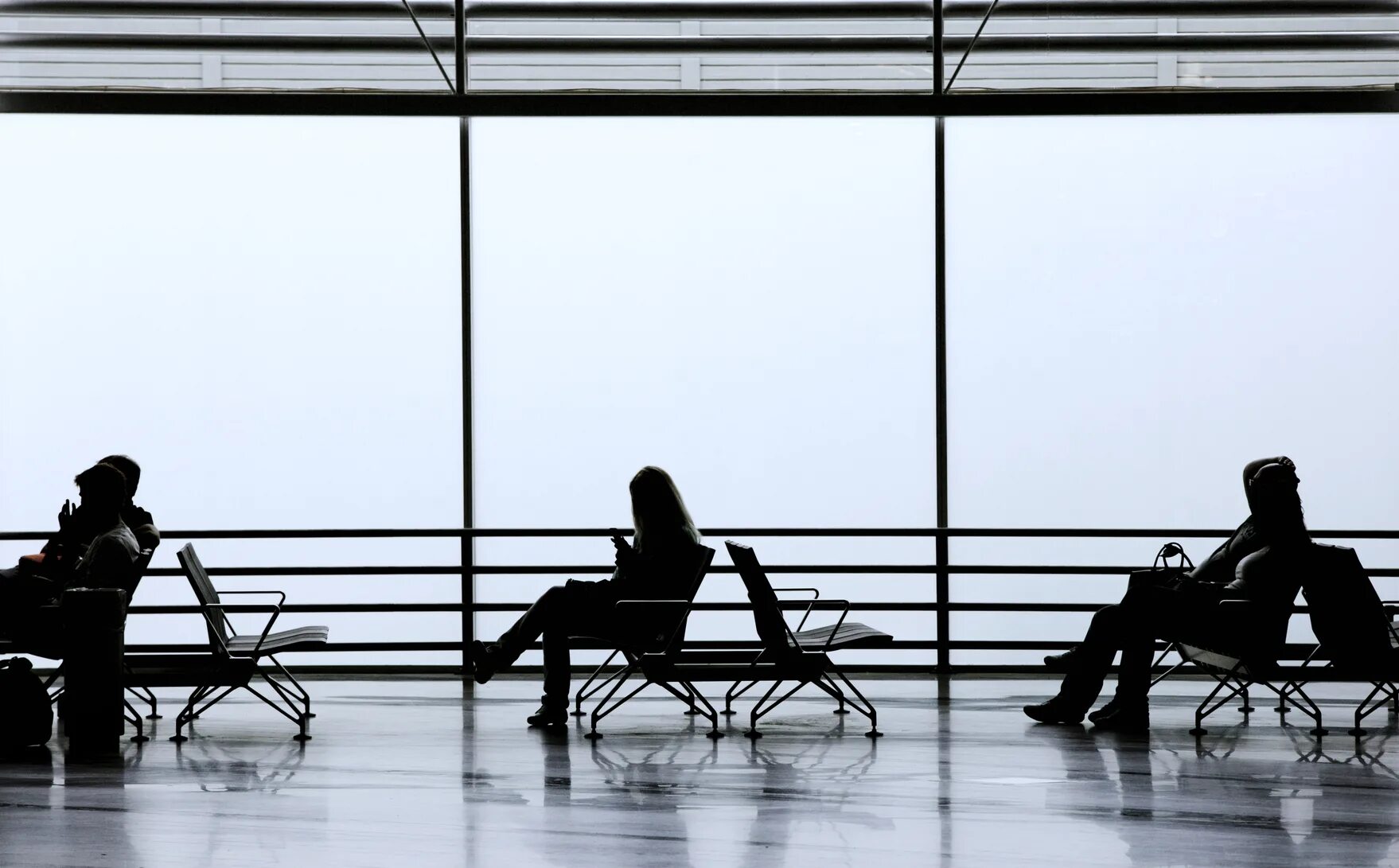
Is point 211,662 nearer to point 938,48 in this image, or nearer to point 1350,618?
point 1350,618

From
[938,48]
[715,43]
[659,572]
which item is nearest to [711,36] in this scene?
[715,43]

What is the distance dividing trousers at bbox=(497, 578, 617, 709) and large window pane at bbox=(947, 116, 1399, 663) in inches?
102

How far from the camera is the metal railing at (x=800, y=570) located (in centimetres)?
694

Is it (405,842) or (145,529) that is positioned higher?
(145,529)

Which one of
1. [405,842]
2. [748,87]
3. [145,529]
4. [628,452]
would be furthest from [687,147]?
[405,842]

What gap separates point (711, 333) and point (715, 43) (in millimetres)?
1780

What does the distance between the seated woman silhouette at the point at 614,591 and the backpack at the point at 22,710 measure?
167cm

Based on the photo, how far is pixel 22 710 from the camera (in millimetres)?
4762

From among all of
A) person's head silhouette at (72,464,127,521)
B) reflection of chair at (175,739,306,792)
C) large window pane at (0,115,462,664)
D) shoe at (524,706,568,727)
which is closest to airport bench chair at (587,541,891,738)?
shoe at (524,706,568,727)

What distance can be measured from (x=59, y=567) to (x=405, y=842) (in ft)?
8.19

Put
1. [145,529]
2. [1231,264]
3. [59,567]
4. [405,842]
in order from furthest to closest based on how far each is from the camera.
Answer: [1231,264]
[145,529]
[59,567]
[405,842]

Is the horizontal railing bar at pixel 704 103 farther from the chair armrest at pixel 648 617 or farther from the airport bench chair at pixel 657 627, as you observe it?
the chair armrest at pixel 648 617

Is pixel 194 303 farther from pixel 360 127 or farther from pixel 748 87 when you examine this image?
pixel 748 87

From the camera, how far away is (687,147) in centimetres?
769
